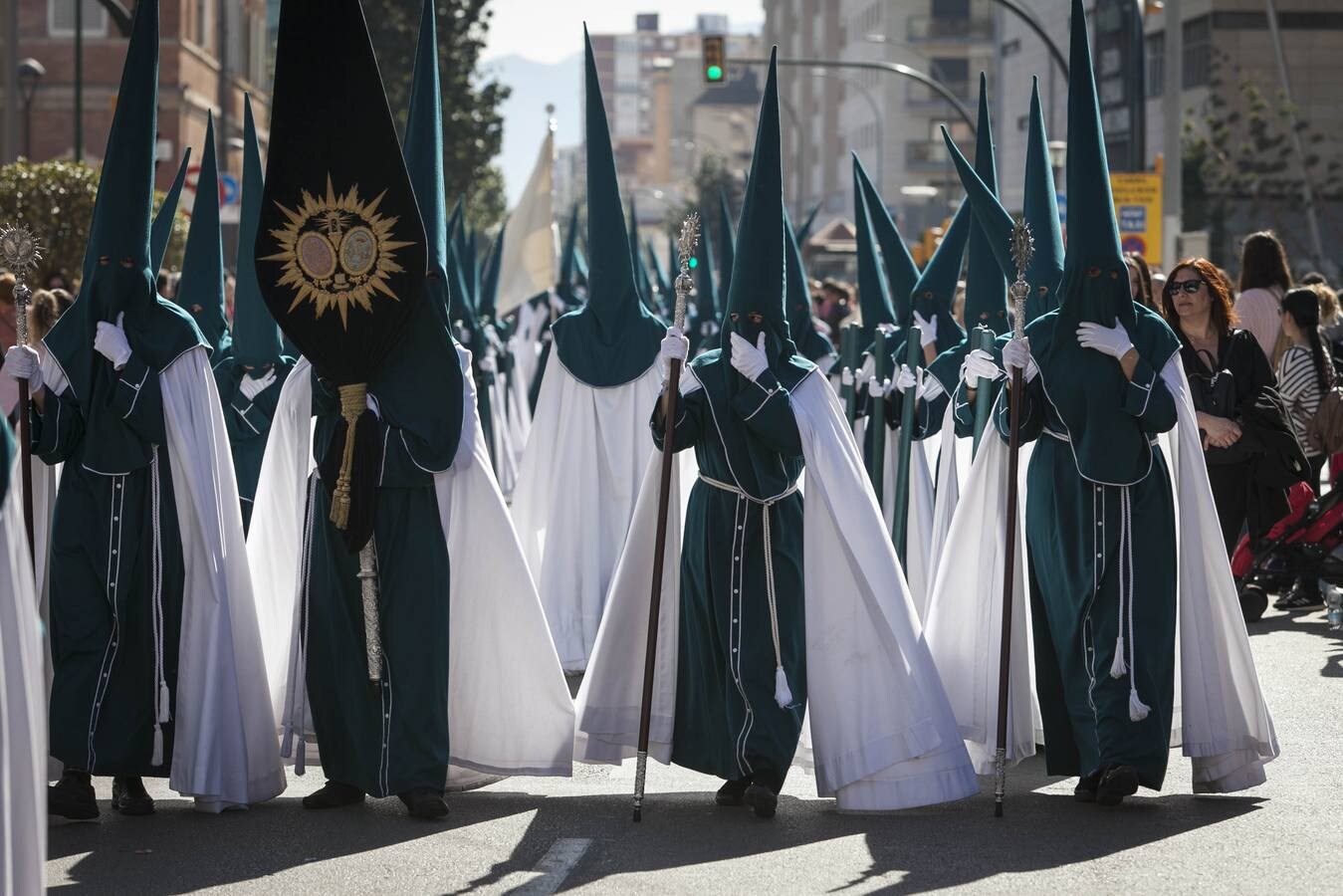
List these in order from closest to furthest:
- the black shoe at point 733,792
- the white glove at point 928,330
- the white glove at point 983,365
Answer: the black shoe at point 733,792
the white glove at point 983,365
the white glove at point 928,330

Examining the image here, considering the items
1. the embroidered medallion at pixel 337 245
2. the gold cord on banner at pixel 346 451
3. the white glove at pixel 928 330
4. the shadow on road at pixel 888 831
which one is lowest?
the shadow on road at pixel 888 831

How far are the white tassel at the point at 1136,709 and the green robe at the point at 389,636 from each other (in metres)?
2.48

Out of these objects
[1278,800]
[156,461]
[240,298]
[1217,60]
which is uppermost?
[1217,60]

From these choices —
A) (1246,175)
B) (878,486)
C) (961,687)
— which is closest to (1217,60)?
(1246,175)

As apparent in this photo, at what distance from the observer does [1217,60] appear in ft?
156

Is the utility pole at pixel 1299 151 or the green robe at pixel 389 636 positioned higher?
the utility pole at pixel 1299 151

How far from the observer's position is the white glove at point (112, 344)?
7.47 m

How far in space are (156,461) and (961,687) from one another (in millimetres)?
3179

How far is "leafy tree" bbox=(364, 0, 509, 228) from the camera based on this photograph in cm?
3938

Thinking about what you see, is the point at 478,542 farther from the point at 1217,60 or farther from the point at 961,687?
the point at 1217,60

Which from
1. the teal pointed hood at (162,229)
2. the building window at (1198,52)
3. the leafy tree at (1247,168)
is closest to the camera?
the teal pointed hood at (162,229)

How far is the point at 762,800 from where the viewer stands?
7.54m

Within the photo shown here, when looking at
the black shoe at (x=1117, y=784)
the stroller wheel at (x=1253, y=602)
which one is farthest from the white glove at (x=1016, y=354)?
the stroller wheel at (x=1253, y=602)

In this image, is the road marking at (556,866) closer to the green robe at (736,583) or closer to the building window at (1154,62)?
the green robe at (736,583)
